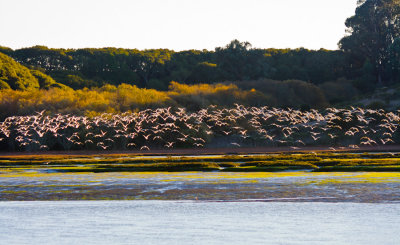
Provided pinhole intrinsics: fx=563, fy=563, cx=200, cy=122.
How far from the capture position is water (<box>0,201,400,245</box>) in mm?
16953

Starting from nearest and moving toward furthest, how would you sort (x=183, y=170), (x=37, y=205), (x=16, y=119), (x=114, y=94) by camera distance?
(x=37, y=205) → (x=183, y=170) → (x=16, y=119) → (x=114, y=94)

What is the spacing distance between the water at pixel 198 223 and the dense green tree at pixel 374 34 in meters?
95.6

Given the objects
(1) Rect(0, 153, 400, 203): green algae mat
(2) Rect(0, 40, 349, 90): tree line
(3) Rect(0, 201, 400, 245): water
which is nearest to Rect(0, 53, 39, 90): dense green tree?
(2) Rect(0, 40, 349, 90): tree line

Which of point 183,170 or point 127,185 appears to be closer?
point 127,185

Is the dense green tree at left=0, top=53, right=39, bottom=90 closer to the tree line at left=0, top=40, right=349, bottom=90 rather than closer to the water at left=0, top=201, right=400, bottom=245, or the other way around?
the tree line at left=0, top=40, right=349, bottom=90

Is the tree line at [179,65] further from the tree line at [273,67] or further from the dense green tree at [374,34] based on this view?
the dense green tree at [374,34]

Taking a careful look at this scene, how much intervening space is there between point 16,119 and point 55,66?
73.6 m

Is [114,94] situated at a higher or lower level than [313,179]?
higher

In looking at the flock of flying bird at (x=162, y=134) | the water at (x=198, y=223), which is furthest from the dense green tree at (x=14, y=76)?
the water at (x=198, y=223)

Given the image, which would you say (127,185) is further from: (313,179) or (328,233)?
(328,233)

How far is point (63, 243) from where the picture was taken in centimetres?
1673

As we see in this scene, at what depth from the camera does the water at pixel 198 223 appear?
17.0 metres

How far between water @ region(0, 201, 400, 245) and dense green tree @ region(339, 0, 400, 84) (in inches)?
3765

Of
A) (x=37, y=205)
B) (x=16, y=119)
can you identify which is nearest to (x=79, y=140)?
(x=16, y=119)
